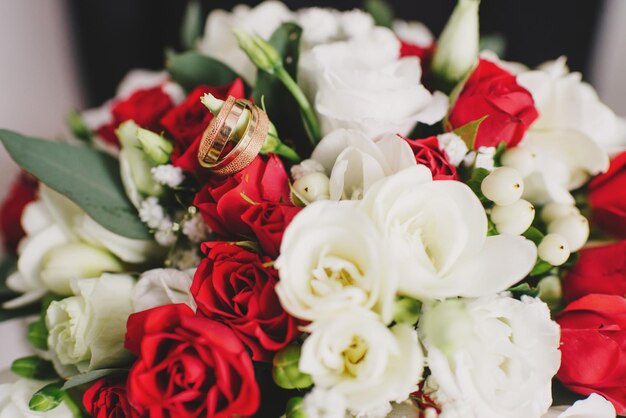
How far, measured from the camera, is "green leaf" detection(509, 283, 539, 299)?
0.46 m

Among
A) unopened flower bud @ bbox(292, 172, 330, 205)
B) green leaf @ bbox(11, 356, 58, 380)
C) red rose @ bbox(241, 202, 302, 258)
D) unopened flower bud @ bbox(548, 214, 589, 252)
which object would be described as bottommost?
green leaf @ bbox(11, 356, 58, 380)

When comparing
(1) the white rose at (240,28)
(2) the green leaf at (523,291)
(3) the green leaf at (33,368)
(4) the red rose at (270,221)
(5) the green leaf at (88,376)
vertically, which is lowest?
(3) the green leaf at (33,368)

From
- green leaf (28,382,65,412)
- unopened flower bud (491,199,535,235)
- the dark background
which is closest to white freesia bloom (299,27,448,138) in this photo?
unopened flower bud (491,199,535,235)

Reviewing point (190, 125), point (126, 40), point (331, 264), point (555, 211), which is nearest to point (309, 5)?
point (126, 40)

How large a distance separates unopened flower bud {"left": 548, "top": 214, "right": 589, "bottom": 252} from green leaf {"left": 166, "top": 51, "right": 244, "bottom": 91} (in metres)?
0.39

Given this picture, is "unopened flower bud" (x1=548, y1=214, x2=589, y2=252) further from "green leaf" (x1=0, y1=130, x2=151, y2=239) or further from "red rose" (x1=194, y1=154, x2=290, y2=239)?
"green leaf" (x1=0, y1=130, x2=151, y2=239)

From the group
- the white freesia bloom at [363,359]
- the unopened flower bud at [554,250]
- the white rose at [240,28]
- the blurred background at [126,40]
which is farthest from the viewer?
the blurred background at [126,40]

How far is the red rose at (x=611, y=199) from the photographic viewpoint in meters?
0.55

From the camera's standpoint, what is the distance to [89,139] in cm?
78

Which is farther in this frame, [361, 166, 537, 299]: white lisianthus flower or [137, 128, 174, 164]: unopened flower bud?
[137, 128, 174, 164]: unopened flower bud

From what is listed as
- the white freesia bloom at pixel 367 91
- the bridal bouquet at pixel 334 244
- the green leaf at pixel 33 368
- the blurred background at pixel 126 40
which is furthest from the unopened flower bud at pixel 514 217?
the blurred background at pixel 126 40

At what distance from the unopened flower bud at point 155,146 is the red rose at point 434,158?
0.24 metres

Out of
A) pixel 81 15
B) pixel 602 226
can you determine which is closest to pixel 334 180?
pixel 602 226

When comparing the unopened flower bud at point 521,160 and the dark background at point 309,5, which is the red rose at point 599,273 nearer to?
the unopened flower bud at point 521,160
